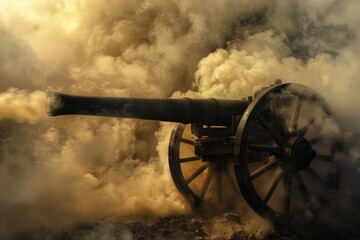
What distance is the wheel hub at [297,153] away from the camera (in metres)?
4.52

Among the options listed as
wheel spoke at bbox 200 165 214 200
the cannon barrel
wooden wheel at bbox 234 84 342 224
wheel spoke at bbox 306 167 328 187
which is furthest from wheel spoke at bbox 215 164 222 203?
wheel spoke at bbox 306 167 328 187

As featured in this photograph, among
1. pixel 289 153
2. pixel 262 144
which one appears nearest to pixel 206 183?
pixel 262 144

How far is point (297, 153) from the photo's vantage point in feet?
14.8

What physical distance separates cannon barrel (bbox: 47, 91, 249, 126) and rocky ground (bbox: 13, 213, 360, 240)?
1349 mm

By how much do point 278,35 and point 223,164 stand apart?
17.6ft

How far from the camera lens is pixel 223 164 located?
5719 mm

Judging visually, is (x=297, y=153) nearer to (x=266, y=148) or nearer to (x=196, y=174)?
(x=266, y=148)

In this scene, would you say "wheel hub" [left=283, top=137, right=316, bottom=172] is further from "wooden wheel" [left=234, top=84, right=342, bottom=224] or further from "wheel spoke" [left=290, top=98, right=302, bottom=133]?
"wheel spoke" [left=290, top=98, right=302, bottom=133]

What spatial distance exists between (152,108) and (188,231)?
159 centimetres

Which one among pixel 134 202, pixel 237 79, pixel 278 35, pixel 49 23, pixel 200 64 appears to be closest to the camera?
pixel 134 202

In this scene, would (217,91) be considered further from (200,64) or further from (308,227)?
(308,227)

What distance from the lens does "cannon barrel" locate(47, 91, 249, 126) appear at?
12.2 ft

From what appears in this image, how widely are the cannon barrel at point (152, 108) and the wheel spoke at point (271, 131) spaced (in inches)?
23.8

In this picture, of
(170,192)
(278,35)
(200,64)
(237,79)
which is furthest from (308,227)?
(278,35)
